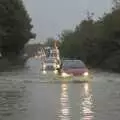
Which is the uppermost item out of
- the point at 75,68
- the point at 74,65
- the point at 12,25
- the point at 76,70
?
the point at 12,25

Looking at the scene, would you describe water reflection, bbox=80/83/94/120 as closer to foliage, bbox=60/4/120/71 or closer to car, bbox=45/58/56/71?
foliage, bbox=60/4/120/71

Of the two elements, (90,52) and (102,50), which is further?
(90,52)

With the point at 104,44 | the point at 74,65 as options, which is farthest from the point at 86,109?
the point at 104,44

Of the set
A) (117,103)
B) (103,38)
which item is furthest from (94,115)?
(103,38)

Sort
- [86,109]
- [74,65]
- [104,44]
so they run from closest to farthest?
1. [86,109]
2. [74,65]
3. [104,44]

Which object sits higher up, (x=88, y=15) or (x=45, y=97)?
(x=88, y=15)

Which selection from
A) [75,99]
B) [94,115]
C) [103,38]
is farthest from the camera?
[103,38]

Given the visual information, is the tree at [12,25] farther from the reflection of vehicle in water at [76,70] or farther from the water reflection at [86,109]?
the water reflection at [86,109]

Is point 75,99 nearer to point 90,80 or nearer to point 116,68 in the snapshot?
point 90,80

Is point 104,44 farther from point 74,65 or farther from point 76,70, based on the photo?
point 76,70

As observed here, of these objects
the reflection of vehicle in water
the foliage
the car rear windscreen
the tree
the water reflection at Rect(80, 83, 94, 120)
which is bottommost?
the water reflection at Rect(80, 83, 94, 120)

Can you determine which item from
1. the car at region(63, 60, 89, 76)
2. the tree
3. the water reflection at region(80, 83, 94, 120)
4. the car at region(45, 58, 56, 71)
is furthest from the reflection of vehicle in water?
the car at region(45, 58, 56, 71)

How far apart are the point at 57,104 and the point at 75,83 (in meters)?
16.1

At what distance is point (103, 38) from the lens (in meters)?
68.2
